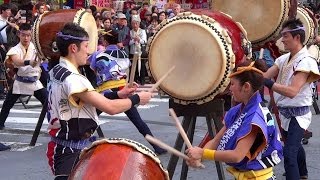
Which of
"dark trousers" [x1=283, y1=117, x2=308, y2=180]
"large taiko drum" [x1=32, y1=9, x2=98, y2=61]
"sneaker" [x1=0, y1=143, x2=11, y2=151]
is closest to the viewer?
"dark trousers" [x1=283, y1=117, x2=308, y2=180]

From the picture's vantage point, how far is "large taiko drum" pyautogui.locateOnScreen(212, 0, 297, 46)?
244 inches

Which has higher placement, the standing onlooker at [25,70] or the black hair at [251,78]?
the black hair at [251,78]

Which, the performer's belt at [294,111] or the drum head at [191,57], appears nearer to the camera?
the drum head at [191,57]

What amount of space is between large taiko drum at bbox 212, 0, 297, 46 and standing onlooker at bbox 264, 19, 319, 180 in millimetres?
613

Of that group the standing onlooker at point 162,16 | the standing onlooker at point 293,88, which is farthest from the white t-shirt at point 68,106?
the standing onlooker at point 162,16

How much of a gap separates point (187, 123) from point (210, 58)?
0.76 meters

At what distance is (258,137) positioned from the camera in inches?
150

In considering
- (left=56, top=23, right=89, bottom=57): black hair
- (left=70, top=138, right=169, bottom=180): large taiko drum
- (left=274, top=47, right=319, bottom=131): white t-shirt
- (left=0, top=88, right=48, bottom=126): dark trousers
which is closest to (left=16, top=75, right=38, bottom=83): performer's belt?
(left=0, top=88, right=48, bottom=126): dark trousers

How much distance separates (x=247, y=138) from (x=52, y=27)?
3.96 m

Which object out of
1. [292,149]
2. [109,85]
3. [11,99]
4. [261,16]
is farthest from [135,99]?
[11,99]

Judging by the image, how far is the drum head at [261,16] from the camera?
6199mm

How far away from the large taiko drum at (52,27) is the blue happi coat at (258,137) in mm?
3481

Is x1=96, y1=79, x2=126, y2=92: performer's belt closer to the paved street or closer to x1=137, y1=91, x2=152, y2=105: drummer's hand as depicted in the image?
the paved street

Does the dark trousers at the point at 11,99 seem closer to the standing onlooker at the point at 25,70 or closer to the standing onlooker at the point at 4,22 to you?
the standing onlooker at the point at 25,70
